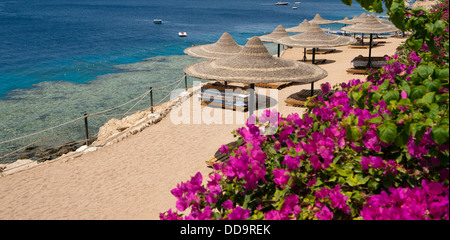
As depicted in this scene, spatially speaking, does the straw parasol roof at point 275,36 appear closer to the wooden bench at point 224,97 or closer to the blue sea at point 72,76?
the blue sea at point 72,76

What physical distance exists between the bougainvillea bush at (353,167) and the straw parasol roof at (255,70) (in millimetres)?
6852

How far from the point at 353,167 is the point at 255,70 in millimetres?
7729

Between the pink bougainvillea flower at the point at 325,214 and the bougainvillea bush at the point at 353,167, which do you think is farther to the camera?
the pink bougainvillea flower at the point at 325,214

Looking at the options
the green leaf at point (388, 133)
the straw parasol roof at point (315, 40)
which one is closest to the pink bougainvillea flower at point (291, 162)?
the green leaf at point (388, 133)

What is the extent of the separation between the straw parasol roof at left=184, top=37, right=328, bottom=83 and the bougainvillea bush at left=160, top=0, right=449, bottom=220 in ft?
22.5

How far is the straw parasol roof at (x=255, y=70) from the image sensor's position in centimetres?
1027

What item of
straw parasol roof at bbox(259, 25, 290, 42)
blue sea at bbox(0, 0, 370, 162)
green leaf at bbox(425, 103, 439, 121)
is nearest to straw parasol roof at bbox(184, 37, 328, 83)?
blue sea at bbox(0, 0, 370, 162)

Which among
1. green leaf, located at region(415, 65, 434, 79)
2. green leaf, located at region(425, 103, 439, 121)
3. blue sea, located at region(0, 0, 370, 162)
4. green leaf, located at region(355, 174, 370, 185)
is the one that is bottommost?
blue sea, located at region(0, 0, 370, 162)

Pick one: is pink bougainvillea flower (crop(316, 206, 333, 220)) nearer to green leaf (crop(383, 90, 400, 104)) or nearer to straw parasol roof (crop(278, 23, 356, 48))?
green leaf (crop(383, 90, 400, 104))

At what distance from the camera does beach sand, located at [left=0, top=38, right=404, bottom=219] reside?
314 inches

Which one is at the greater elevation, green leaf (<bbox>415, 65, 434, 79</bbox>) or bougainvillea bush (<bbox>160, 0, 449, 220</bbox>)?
green leaf (<bbox>415, 65, 434, 79</bbox>)

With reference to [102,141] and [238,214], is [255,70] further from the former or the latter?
[238,214]

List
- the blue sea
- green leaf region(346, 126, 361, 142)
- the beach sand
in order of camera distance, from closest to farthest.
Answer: green leaf region(346, 126, 361, 142)
the beach sand
the blue sea

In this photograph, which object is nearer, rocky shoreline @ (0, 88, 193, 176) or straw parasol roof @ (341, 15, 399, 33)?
rocky shoreline @ (0, 88, 193, 176)
